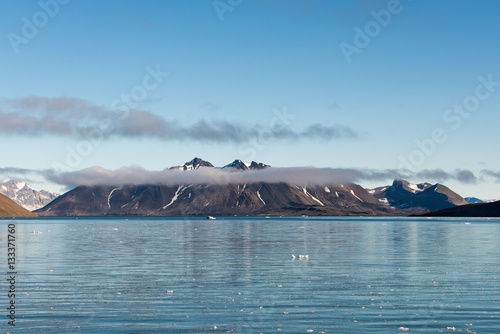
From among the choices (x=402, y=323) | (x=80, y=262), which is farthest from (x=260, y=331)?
(x=80, y=262)

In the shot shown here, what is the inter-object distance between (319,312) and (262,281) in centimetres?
1231

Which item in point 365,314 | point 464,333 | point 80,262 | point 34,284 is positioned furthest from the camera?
point 80,262

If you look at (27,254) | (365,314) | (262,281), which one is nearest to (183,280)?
(262,281)

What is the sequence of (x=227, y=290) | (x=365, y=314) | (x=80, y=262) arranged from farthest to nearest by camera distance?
(x=80, y=262)
(x=227, y=290)
(x=365, y=314)

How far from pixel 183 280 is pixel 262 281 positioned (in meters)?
6.19

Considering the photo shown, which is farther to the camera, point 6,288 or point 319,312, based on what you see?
point 6,288

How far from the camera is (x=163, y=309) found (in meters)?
31.0

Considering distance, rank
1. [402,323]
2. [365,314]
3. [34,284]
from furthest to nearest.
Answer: [34,284]
[365,314]
[402,323]

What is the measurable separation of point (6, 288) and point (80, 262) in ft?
59.5

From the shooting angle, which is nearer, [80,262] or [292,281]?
[292,281]

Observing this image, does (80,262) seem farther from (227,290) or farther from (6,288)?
(227,290)

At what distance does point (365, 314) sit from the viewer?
29.3 metres

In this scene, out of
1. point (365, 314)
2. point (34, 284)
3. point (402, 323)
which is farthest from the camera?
point (34, 284)

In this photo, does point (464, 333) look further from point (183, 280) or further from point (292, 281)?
point (183, 280)
